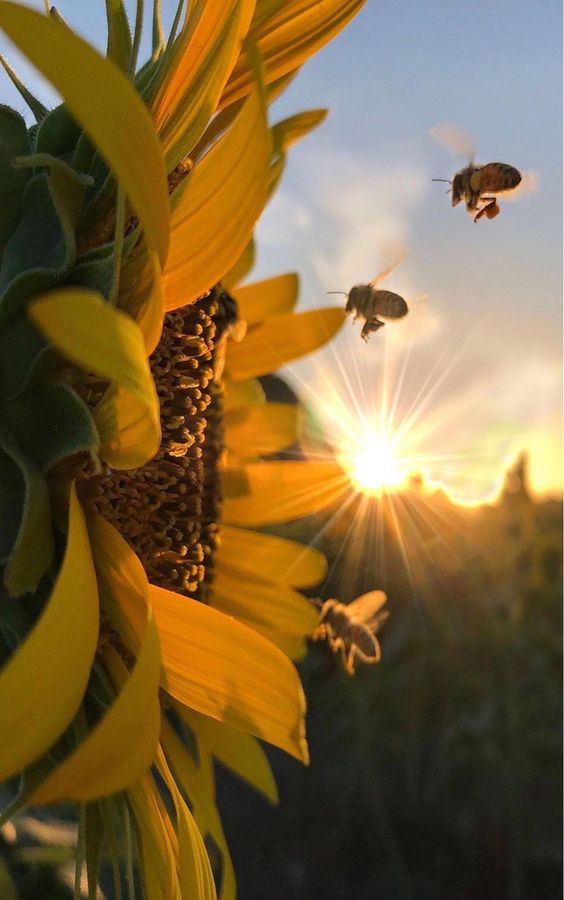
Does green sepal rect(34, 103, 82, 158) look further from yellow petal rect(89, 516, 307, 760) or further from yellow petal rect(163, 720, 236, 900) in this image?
yellow petal rect(163, 720, 236, 900)

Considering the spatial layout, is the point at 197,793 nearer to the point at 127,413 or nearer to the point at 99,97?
the point at 127,413

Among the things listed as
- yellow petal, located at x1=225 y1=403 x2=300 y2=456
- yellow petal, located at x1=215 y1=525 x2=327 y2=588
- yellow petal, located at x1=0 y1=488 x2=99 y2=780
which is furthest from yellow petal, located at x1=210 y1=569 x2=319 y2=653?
yellow petal, located at x1=0 y1=488 x2=99 y2=780

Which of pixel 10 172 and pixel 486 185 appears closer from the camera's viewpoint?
pixel 10 172

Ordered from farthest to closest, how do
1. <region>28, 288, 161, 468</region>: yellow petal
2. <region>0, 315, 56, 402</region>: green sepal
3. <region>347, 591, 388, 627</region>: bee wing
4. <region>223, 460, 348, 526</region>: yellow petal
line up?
<region>347, 591, 388, 627</region>: bee wing < <region>223, 460, 348, 526</region>: yellow petal < <region>0, 315, 56, 402</region>: green sepal < <region>28, 288, 161, 468</region>: yellow petal

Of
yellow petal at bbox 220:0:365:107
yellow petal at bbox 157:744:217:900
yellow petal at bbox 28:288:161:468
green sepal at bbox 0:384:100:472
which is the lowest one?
yellow petal at bbox 157:744:217:900

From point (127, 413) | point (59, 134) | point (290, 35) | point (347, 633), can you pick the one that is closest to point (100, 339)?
point (127, 413)

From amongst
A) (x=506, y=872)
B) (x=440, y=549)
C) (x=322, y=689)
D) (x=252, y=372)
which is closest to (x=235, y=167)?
(x=252, y=372)
